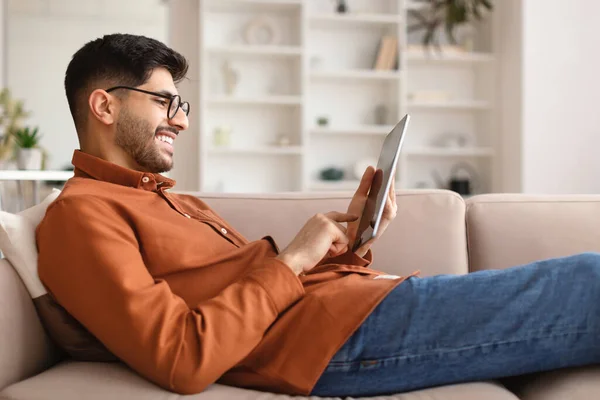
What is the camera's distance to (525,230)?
182 centimetres

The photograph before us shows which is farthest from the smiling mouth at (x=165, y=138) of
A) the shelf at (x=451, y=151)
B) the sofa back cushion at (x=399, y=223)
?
the shelf at (x=451, y=151)

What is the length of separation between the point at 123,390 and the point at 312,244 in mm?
415

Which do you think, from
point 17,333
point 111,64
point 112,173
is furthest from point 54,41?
point 17,333

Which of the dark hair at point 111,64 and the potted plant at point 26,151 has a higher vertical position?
the dark hair at point 111,64

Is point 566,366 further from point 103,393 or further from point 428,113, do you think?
point 428,113

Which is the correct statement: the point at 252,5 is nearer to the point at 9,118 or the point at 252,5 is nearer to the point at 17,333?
the point at 9,118

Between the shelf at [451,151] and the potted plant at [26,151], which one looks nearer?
the potted plant at [26,151]

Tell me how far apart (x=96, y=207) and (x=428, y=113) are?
4416mm

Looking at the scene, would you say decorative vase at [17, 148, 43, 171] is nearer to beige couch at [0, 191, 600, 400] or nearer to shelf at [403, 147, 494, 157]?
beige couch at [0, 191, 600, 400]

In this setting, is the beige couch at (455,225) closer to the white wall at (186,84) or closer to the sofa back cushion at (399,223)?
the sofa back cushion at (399,223)

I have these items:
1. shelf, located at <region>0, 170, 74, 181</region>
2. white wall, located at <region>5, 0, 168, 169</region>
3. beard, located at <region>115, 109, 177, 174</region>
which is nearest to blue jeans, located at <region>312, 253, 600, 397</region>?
beard, located at <region>115, 109, 177, 174</region>

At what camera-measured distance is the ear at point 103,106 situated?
148 centimetres

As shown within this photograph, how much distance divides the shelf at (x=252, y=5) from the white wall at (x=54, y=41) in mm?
686

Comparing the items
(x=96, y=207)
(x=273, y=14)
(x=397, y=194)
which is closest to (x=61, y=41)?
(x=273, y=14)
